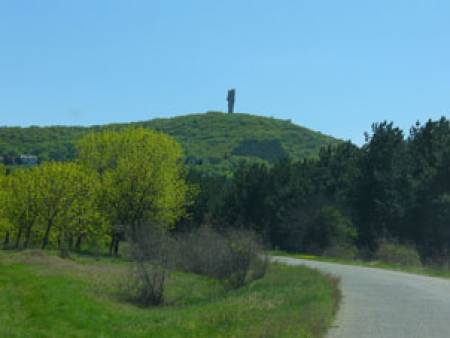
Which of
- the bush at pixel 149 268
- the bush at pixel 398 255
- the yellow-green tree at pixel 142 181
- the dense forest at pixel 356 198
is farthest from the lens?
the dense forest at pixel 356 198

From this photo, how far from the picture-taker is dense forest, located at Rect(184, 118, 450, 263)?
55.9 m

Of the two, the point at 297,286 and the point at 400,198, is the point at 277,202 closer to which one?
the point at 400,198

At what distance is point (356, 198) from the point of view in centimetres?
6438

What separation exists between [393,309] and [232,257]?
1213cm

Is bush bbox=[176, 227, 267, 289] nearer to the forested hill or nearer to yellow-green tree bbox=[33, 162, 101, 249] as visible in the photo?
yellow-green tree bbox=[33, 162, 101, 249]

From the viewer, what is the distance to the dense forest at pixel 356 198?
55.9 meters

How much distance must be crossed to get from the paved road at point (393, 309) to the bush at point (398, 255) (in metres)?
16.2

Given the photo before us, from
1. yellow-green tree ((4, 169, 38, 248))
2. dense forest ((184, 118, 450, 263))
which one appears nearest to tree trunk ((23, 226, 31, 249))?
yellow-green tree ((4, 169, 38, 248))

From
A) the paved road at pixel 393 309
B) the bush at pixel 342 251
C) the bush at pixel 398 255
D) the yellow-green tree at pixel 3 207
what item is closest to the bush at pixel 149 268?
the paved road at pixel 393 309

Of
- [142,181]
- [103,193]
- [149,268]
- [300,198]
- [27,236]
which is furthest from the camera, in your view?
[300,198]

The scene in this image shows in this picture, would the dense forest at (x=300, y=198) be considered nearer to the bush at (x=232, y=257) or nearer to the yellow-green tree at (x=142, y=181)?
the yellow-green tree at (x=142, y=181)

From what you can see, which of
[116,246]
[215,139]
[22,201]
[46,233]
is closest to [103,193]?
[46,233]

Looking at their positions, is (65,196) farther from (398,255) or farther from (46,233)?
(398,255)

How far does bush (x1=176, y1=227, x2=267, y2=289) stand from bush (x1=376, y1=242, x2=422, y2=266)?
57.5ft
